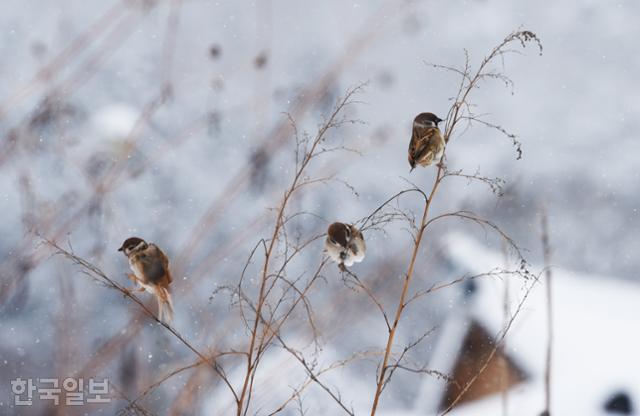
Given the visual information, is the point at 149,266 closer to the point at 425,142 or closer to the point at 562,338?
the point at 425,142

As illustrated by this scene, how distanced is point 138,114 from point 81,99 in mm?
171

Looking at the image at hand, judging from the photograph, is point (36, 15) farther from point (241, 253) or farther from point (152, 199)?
point (241, 253)

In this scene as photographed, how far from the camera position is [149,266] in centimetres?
120

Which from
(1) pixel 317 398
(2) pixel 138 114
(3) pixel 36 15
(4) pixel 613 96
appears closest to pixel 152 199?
(2) pixel 138 114

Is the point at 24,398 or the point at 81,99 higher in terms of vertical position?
the point at 81,99

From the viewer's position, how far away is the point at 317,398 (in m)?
2.04

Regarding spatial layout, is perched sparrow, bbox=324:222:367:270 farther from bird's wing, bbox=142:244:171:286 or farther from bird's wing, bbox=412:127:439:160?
bird's wing, bbox=142:244:171:286

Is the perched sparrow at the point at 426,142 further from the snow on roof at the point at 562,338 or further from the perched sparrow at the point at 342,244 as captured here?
the snow on roof at the point at 562,338

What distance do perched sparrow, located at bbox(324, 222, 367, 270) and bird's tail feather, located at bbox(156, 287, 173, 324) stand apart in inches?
12.6

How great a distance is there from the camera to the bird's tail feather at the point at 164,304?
4.03 ft

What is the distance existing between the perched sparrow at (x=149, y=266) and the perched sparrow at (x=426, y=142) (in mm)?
486

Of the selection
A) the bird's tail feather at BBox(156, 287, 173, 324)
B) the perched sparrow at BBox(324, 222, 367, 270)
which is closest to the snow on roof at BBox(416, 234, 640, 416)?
the perched sparrow at BBox(324, 222, 367, 270)

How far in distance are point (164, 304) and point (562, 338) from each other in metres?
1.37

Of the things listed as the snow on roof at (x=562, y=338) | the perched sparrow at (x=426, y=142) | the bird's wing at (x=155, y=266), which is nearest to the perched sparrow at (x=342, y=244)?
the perched sparrow at (x=426, y=142)
